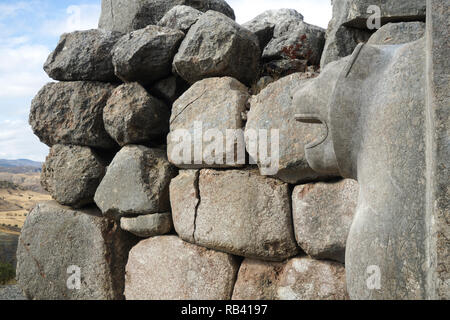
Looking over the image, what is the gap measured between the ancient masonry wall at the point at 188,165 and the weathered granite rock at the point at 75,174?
0.04ft

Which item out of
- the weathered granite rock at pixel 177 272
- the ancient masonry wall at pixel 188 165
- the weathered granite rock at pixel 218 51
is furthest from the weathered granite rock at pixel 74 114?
the weathered granite rock at pixel 177 272

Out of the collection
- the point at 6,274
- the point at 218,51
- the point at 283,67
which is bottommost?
the point at 6,274

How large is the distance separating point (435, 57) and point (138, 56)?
257 cm

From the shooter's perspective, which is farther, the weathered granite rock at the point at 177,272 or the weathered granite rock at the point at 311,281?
the weathered granite rock at the point at 177,272

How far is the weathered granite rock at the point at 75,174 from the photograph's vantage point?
3842mm

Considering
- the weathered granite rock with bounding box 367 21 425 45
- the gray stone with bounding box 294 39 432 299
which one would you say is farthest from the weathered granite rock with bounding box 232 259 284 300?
the weathered granite rock with bounding box 367 21 425 45

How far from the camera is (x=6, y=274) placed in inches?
212

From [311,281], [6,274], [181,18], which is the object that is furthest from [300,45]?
[6,274]

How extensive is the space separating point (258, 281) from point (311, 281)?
14.2 inches

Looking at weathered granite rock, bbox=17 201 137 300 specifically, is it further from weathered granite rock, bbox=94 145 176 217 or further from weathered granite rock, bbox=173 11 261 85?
weathered granite rock, bbox=173 11 261 85

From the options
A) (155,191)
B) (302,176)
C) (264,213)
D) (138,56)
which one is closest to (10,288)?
(155,191)

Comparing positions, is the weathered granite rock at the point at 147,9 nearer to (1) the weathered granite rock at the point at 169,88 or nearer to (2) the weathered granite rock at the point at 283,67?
(1) the weathered granite rock at the point at 169,88

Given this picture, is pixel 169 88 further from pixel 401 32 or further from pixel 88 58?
pixel 401 32
